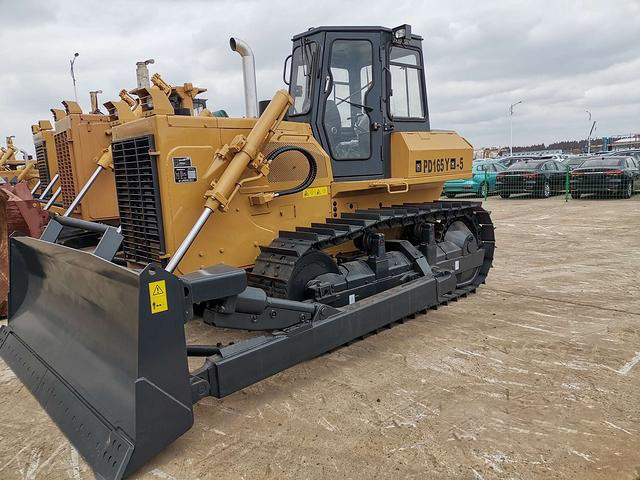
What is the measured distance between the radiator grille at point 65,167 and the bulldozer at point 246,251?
141 inches

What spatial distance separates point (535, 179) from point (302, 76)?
629 inches

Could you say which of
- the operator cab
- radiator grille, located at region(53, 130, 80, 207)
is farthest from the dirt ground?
radiator grille, located at region(53, 130, 80, 207)

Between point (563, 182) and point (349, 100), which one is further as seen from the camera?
point (563, 182)

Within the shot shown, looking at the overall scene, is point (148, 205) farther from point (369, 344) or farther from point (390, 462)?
point (390, 462)

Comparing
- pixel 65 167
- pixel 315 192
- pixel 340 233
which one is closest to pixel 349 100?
pixel 315 192

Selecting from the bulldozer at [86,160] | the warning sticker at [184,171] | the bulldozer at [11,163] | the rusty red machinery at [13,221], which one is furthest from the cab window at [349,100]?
the bulldozer at [11,163]

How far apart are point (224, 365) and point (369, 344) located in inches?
73.3

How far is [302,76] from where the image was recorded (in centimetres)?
516

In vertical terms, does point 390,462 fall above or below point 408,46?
below

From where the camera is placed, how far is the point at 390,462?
2896 mm

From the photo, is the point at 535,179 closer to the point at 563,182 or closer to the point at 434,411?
A: the point at 563,182

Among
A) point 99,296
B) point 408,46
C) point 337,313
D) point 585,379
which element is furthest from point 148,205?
point 585,379

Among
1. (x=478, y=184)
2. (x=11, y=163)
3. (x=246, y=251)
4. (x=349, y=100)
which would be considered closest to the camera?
(x=246, y=251)

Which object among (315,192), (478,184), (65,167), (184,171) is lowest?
(478,184)
